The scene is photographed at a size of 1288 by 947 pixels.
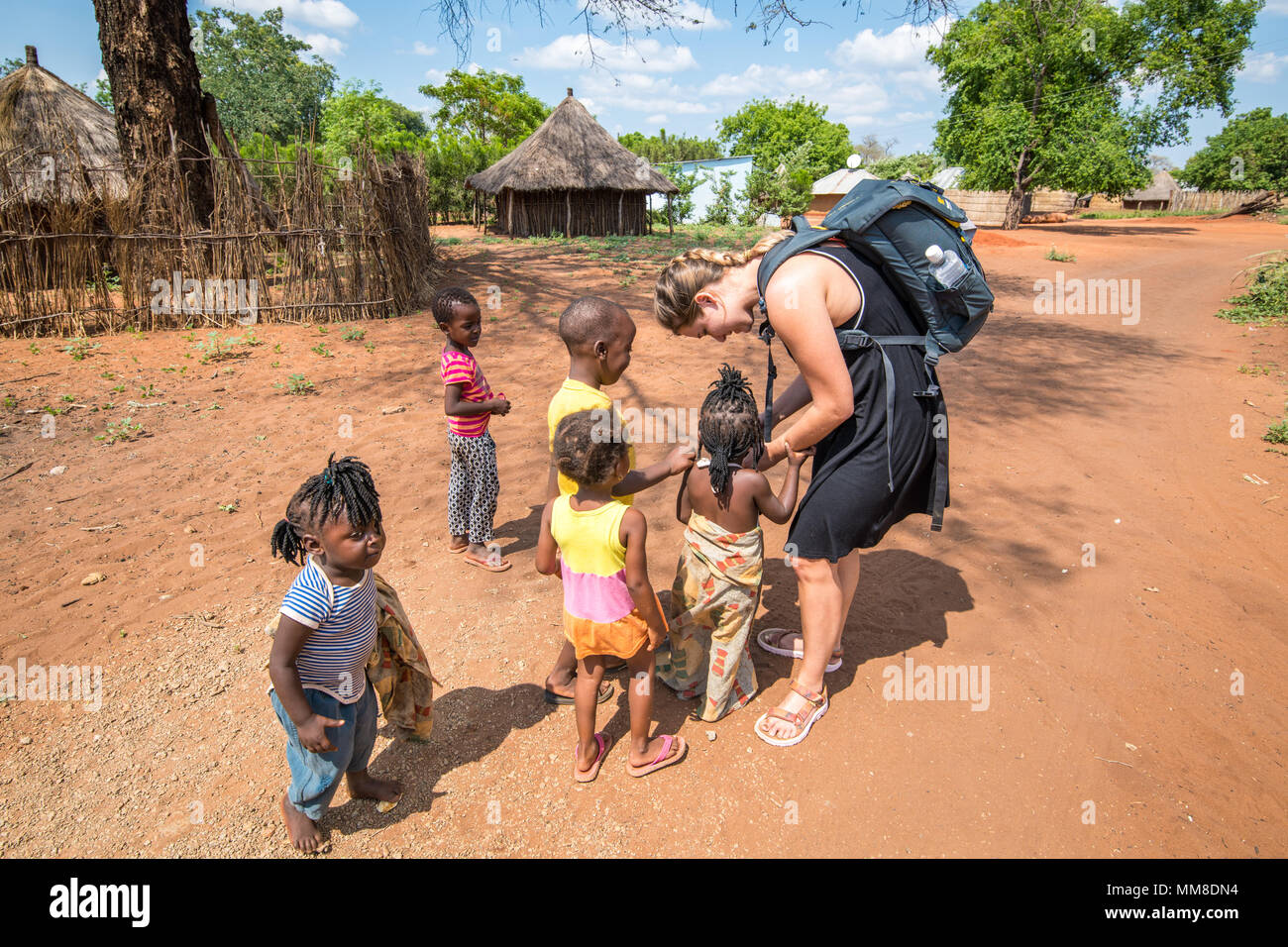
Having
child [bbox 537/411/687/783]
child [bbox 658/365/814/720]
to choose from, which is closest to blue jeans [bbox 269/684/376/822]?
child [bbox 537/411/687/783]

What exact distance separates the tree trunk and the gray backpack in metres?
8.92

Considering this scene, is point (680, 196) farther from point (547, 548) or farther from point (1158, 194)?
point (1158, 194)

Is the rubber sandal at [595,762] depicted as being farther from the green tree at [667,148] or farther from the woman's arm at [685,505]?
the green tree at [667,148]

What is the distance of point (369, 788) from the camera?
2221mm

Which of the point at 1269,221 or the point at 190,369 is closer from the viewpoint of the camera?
the point at 190,369

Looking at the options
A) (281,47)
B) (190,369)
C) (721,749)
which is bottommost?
(721,749)

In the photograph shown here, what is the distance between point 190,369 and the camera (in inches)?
267

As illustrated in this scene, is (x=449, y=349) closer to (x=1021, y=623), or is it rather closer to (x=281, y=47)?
(x=1021, y=623)

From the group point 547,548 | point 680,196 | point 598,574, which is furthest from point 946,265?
point 680,196

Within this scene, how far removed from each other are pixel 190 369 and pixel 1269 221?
3749 centimetres

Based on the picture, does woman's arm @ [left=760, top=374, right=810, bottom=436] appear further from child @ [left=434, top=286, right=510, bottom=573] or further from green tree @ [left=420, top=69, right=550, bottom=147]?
green tree @ [left=420, top=69, right=550, bottom=147]

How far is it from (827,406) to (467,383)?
2057mm
